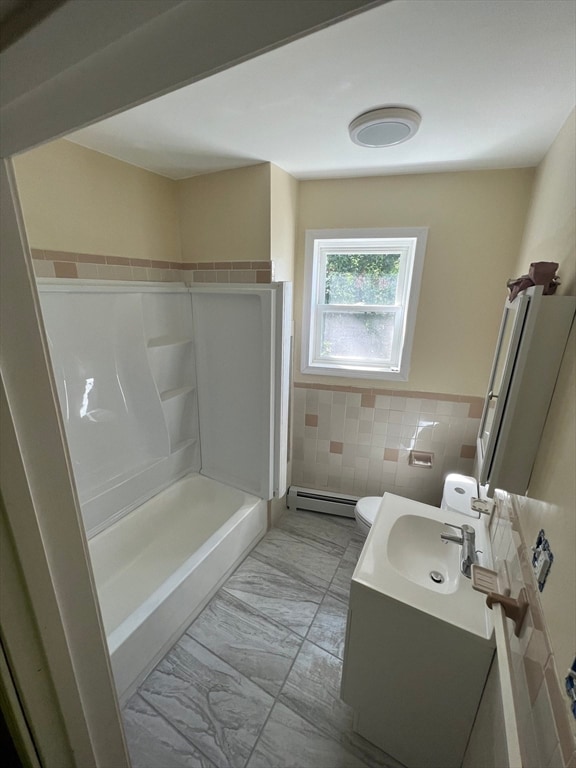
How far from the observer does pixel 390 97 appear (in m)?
1.09

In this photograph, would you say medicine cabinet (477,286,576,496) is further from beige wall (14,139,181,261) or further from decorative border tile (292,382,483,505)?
beige wall (14,139,181,261)

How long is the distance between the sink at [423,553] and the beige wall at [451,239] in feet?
3.20

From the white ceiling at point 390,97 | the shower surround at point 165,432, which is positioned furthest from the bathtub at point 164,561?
the white ceiling at point 390,97

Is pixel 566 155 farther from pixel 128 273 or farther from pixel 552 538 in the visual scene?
pixel 128 273

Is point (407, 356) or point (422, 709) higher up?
point (407, 356)

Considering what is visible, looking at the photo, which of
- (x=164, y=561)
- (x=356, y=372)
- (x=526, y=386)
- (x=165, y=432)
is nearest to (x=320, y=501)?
(x=356, y=372)

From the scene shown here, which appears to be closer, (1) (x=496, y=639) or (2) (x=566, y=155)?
(1) (x=496, y=639)

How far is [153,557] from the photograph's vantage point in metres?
1.88

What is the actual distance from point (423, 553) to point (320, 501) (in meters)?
1.14

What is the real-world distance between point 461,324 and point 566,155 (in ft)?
3.02

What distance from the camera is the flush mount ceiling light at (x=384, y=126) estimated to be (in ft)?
3.83

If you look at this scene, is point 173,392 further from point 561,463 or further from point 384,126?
point 561,463

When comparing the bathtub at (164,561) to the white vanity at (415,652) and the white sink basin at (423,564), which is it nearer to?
the white vanity at (415,652)

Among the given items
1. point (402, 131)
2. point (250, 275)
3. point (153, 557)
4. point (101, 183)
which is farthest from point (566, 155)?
point (153, 557)
